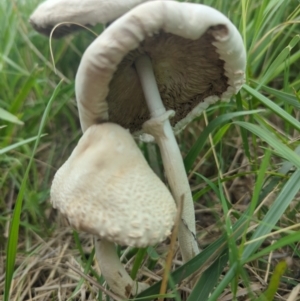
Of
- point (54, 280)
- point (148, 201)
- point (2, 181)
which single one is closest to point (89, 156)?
point (148, 201)

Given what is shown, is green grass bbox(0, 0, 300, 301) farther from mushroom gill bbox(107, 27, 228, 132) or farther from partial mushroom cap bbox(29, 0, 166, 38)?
partial mushroom cap bbox(29, 0, 166, 38)

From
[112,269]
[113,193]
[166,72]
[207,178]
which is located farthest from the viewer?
[207,178]

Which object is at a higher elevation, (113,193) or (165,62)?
(165,62)

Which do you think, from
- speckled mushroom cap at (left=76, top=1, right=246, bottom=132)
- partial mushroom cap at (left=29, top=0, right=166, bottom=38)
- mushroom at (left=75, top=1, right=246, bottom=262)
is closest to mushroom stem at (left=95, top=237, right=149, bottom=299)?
mushroom at (left=75, top=1, right=246, bottom=262)

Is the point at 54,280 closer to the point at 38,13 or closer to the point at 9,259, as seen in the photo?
the point at 9,259

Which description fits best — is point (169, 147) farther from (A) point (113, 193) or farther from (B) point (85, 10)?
(B) point (85, 10)

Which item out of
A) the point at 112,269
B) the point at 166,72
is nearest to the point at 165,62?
the point at 166,72

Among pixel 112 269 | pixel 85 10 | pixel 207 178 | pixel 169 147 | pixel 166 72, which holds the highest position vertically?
pixel 85 10
